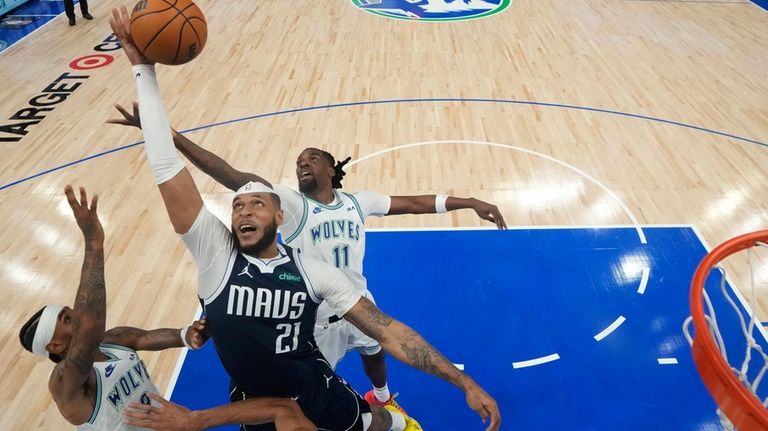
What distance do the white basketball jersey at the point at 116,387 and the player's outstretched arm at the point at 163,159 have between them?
91 cm

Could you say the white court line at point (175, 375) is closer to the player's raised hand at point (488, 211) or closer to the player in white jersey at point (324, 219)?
the player in white jersey at point (324, 219)

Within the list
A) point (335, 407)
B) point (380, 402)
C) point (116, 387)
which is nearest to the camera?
point (116, 387)

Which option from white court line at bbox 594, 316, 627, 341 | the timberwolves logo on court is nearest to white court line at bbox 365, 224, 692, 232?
white court line at bbox 594, 316, 627, 341

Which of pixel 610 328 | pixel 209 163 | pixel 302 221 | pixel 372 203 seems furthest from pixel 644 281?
pixel 209 163

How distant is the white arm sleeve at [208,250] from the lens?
8.75 ft

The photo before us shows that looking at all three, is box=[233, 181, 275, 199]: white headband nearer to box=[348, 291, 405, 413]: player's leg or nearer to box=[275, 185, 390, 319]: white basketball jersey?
box=[275, 185, 390, 319]: white basketball jersey

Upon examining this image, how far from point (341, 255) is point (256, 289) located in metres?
1.14

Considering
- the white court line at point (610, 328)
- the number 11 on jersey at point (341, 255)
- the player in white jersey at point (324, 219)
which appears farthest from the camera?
the white court line at point (610, 328)

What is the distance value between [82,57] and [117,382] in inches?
371

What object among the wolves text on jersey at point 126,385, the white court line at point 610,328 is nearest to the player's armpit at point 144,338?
the wolves text on jersey at point 126,385

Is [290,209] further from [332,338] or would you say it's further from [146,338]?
[146,338]

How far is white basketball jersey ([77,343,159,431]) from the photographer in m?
2.91

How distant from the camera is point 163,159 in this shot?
2.59 metres

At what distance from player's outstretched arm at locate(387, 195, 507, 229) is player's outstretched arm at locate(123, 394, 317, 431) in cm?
170
